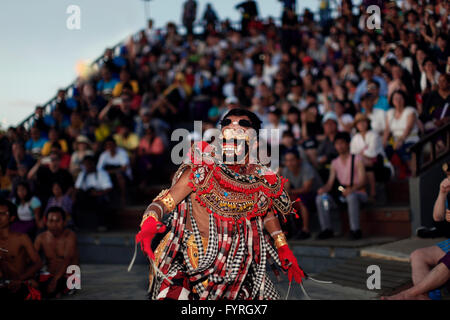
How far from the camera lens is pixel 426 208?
7.17m

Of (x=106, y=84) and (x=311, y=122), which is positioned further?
(x=106, y=84)

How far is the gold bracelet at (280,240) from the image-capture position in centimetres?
373

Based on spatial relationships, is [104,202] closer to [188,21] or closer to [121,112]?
[121,112]

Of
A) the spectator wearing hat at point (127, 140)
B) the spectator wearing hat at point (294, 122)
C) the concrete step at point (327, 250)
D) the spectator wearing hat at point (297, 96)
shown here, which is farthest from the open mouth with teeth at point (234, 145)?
the spectator wearing hat at point (127, 140)

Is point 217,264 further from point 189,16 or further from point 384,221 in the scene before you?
point 189,16

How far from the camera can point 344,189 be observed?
24.2 ft

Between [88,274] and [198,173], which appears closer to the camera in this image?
[198,173]

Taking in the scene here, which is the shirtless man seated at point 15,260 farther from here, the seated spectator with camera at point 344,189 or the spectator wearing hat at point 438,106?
the spectator wearing hat at point 438,106

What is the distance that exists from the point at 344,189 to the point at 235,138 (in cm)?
405

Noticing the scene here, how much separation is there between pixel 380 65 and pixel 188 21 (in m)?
7.23

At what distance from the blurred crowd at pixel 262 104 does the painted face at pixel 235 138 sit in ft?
13.5

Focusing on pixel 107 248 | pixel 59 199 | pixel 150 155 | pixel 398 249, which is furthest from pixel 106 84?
pixel 398 249

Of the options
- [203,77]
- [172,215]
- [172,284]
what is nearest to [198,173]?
[172,215]
